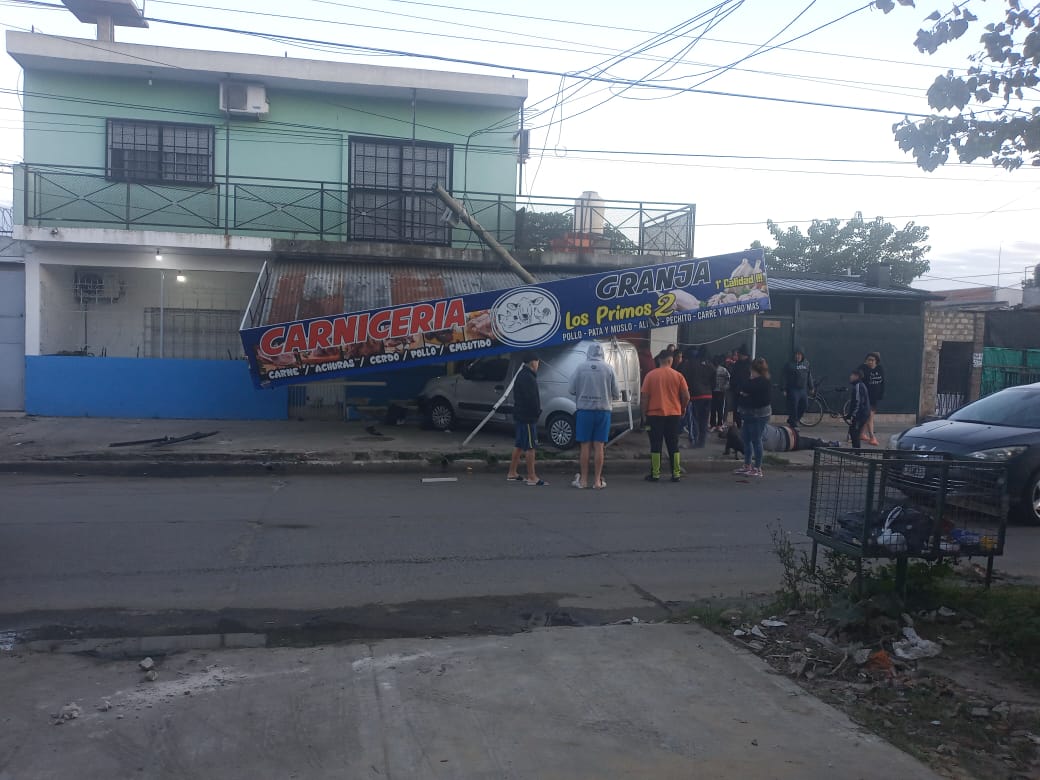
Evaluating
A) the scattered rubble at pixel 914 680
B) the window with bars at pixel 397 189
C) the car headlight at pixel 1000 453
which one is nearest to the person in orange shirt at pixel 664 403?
the car headlight at pixel 1000 453

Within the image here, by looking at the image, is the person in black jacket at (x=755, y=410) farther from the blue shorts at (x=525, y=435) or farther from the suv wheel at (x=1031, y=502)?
the suv wheel at (x=1031, y=502)

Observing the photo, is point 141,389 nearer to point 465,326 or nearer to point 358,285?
point 358,285

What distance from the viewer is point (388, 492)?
11.5 metres

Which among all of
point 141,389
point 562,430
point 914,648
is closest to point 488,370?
point 562,430

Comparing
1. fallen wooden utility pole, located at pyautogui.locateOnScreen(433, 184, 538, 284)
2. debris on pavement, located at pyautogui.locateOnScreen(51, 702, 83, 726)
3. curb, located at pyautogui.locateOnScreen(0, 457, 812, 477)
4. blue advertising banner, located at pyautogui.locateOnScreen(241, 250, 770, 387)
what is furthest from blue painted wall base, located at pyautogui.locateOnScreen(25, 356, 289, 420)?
debris on pavement, located at pyautogui.locateOnScreen(51, 702, 83, 726)

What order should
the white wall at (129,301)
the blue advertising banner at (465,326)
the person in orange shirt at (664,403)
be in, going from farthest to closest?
the white wall at (129,301)
the blue advertising banner at (465,326)
the person in orange shirt at (664,403)

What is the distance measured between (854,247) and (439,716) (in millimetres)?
34610

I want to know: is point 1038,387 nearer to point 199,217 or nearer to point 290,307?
point 290,307

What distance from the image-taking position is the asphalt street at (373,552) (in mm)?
6555

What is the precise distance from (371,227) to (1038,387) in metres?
12.9

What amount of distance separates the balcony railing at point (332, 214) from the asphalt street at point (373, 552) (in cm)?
762

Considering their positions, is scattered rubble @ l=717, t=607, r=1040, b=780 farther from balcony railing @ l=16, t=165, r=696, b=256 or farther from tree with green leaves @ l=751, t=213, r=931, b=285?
tree with green leaves @ l=751, t=213, r=931, b=285

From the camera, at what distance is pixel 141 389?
17750 millimetres

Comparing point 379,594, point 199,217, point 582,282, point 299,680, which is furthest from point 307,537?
point 199,217
